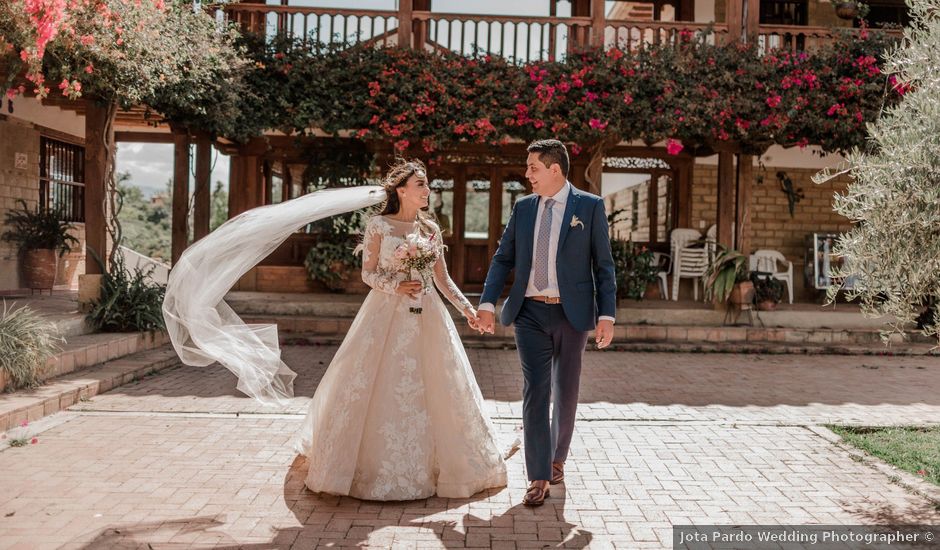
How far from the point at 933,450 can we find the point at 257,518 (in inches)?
180

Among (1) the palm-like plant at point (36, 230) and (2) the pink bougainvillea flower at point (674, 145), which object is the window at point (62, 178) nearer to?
(1) the palm-like plant at point (36, 230)

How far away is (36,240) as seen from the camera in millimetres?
12180

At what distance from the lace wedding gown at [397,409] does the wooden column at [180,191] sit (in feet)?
25.0

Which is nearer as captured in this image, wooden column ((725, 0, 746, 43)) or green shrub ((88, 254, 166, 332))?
green shrub ((88, 254, 166, 332))

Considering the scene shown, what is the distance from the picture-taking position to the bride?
4.16m

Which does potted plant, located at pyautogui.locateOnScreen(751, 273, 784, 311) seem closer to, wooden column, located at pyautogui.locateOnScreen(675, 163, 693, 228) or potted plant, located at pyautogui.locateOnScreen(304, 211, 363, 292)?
wooden column, located at pyautogui.locateOnScreen(675, 163, 693, 228)

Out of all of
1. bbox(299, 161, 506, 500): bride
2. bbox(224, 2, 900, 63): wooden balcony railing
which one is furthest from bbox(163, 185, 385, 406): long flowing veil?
bbox(224, 2, 900, 63): wooden balcony railing

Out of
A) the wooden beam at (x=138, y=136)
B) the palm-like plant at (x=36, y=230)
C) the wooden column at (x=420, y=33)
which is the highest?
the wooden column at (x=420, y=33)

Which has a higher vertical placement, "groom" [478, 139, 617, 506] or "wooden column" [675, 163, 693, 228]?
"wooden column" [675, 163, 693, 228]

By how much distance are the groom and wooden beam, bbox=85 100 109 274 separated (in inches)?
272

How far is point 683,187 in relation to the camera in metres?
14.9

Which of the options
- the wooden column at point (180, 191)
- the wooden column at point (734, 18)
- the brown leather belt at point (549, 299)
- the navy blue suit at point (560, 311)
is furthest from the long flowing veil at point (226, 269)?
the wooden column at point (734, 18)

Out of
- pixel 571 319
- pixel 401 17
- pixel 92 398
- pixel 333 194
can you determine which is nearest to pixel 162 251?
pixel 401 17

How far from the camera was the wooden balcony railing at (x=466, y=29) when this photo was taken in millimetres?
11445
